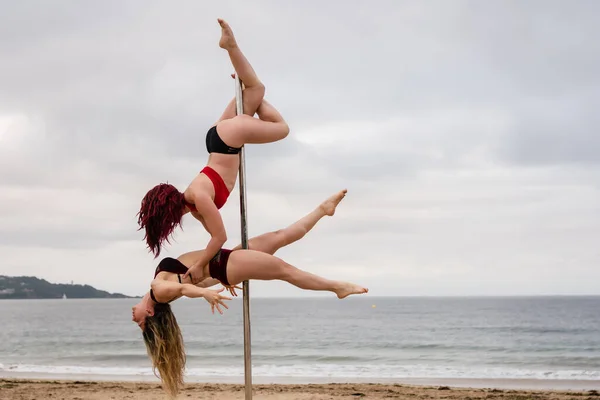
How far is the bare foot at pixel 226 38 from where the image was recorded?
474 centimetres

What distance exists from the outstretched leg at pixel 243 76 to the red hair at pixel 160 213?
0.71 metres

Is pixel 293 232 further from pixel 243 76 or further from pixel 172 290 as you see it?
pixel 243 76

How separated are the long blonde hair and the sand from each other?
809 centimetres

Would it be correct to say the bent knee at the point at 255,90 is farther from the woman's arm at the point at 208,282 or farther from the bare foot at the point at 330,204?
the woman's arm at the point at 208,282

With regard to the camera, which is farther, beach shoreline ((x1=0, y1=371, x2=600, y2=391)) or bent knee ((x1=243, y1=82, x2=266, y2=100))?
beach shoreline ((x1=0, y1=371, x2=600, y2=391))

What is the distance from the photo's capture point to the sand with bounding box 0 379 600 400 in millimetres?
13312

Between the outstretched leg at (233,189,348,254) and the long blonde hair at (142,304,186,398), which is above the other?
the outstretched leg at (233,189,348,254)

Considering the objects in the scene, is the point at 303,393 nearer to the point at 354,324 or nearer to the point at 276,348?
the point at 276,348

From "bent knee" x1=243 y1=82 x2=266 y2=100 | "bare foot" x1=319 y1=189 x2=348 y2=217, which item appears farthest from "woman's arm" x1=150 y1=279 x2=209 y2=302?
"bent knee" x1=243 y1=82 x2=266 y2=100

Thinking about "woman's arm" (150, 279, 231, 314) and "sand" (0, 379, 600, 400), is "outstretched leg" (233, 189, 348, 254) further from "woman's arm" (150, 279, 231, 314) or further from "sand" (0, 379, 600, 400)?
"sand" (0, 379, 600, 400)

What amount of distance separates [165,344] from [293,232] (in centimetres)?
113

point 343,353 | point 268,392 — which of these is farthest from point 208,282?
A: point 343,353

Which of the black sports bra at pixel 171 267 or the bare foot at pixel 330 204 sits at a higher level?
the bare foot at pixel 330 204

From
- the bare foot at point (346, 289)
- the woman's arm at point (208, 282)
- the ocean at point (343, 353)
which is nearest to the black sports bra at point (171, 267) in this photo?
the woman's arm at point (208, 282)
